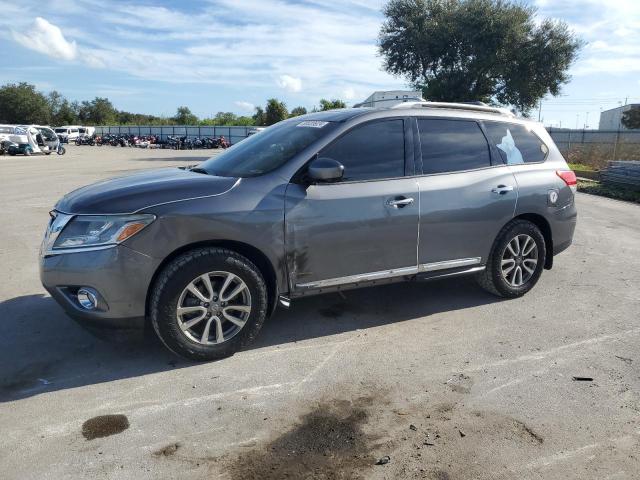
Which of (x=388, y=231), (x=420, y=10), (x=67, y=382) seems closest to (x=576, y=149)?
(x=420, y=10)

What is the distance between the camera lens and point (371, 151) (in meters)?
4.36

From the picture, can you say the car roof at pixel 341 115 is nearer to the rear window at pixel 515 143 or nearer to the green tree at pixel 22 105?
Result: the rear window at pixel 515 143

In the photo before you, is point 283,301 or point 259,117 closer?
point 283,301

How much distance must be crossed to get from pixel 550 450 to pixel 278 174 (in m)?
2.54

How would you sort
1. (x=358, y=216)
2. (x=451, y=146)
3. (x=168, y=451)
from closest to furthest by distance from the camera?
(x=168, y=451), (x=358, y=216), (x=451, y=146)

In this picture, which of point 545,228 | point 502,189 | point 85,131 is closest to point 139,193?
point 502,189

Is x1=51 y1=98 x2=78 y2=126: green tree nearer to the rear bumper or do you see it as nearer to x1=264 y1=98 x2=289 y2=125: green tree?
x1=264 y1=98 x2=289 y2=125: green tree

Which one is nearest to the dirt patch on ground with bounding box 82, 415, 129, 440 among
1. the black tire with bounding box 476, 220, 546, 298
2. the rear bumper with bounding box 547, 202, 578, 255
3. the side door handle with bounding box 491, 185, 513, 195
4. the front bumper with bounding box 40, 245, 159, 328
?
the front bumper with bounding box 40, 245, 159, 328

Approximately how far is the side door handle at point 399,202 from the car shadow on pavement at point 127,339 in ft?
3.53

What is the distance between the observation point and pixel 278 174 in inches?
158

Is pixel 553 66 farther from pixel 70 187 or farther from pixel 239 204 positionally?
pixel 239 204

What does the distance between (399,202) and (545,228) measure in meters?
2.00

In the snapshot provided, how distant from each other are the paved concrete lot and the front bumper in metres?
0.43

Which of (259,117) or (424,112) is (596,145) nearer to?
(424,112)
